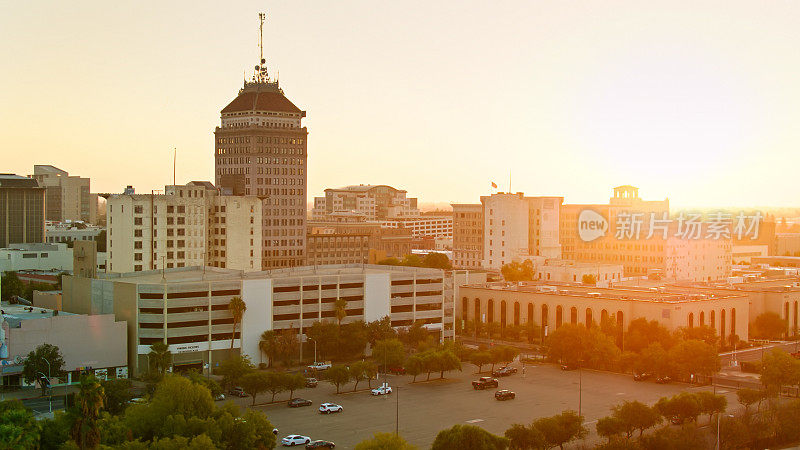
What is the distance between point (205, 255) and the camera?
101 metres

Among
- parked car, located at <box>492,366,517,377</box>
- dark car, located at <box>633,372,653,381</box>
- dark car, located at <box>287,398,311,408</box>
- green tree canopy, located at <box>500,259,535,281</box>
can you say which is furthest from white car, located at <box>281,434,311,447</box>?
green tree canopy, located at <box>500,259,535,281</box>

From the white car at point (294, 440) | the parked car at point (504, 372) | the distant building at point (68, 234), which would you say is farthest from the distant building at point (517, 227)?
the white car at point (294, 440)

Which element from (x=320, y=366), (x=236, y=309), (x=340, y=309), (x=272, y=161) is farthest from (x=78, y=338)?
(x=272, y=161)

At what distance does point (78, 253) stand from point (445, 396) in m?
50.2

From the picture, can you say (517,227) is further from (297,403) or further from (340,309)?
(297,403)

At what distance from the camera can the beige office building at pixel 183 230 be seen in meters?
97.1

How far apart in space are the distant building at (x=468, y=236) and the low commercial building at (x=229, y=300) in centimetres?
6336

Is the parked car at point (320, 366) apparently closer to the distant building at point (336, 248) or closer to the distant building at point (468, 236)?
the distant building at point (336, 248)

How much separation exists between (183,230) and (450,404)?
48338 millimetres

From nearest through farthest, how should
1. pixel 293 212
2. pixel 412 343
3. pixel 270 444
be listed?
1. pixel 270 444
2. pixel 412 343
3. pixel 293 212

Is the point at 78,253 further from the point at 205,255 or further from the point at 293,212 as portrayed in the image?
the point at 293,212

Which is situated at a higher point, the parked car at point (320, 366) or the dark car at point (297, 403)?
the parked car at point (320, 366)

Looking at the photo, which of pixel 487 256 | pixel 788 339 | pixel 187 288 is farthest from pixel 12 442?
pixel 487 256

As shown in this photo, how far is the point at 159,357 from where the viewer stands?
67.6 m
